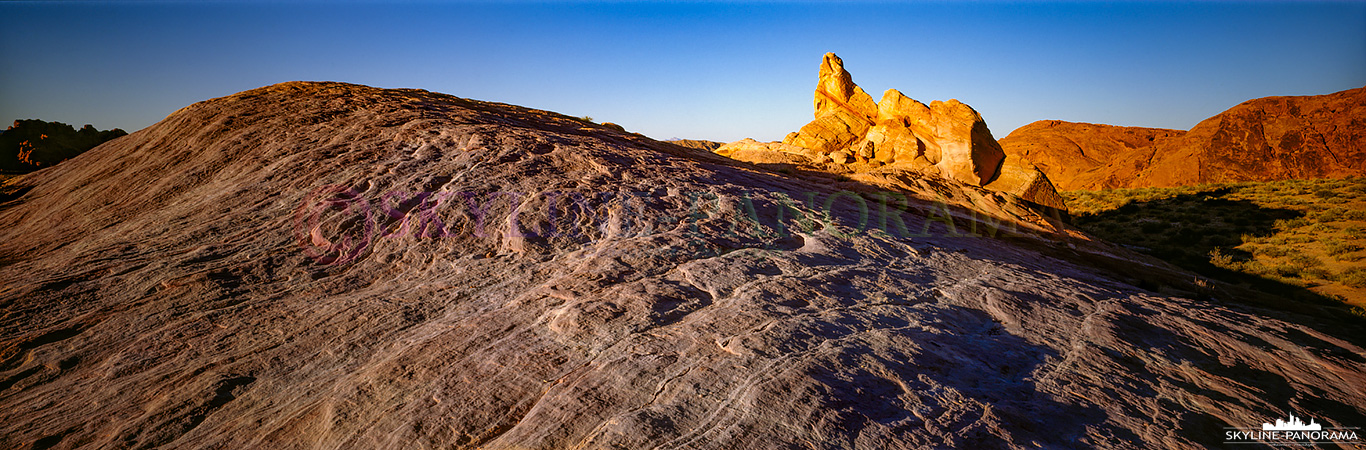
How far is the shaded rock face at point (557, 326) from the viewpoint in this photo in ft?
15.5

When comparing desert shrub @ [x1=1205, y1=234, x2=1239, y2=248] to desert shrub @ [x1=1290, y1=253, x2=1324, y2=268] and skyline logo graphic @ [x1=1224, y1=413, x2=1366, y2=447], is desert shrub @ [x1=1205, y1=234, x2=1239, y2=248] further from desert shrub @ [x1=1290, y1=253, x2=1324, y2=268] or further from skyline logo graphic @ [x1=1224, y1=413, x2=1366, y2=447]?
skyline logo graphic @ [x1=1224, y1=413, x2=1366, y2=447]

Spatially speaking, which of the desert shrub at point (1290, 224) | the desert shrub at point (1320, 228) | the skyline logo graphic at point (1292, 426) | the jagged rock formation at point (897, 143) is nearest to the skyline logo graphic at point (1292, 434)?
the skyline logo graphic at point (1292, 426)

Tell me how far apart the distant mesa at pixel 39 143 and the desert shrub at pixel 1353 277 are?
42.2 meters

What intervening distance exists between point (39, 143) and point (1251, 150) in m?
70.4

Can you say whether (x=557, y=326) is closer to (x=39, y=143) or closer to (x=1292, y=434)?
(x=1292, y=434)

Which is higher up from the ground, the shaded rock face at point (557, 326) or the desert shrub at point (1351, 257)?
the desert shrub at point (1351, 257)

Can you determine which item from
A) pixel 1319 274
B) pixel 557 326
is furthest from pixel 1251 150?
pixel 557 326

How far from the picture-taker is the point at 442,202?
9383mm

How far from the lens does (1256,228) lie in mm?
22688

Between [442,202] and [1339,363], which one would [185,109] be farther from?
[1339,363]

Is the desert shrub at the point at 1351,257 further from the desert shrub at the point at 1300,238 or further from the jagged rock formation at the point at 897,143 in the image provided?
the jagged rock formation at the point at 897,143

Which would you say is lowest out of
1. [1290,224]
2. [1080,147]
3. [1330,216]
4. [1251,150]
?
[1290,224]

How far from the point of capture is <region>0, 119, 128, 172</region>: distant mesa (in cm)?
1908

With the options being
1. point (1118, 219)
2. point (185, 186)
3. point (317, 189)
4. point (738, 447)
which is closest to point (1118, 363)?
point (738, 447)
